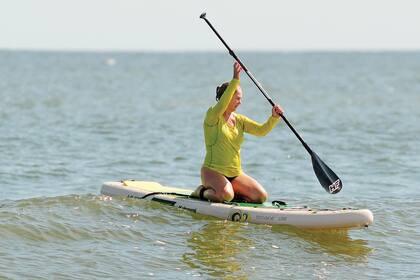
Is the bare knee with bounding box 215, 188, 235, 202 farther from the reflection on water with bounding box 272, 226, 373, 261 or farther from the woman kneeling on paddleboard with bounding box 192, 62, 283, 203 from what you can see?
the reflection on water with bounding box 272, 226, 373, 261

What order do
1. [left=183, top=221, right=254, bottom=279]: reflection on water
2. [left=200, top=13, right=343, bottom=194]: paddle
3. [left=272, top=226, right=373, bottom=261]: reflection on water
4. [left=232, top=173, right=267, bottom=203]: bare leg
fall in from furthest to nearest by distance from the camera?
[left=200, top=13, right=343, bottom=194]: paddle < [left=232, top=173, right=267, bottom=203]: bare leg < [left=272, top=226, right=373, bottom=261]: reflection on water < [left=183, top=221, right=254, bottom=279]: reflection on water

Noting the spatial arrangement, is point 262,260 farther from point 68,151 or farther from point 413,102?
point 413,102

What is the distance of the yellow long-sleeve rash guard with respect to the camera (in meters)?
11.3

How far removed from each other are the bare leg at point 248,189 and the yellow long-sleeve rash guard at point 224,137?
0.09 metres

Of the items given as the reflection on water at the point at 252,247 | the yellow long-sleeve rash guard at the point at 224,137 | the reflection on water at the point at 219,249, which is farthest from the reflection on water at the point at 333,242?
the yellow long-sleeve rash guard at the point at 224,137

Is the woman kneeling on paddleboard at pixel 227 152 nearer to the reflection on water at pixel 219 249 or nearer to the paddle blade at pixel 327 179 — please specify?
the reflection on water at pixel 219 249

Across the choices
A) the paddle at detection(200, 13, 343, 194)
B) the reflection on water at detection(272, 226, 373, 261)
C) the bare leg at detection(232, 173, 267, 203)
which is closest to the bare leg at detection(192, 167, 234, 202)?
the bare leg at detection(232, 173, 267, 203)

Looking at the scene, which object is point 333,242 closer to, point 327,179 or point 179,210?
point 327,179

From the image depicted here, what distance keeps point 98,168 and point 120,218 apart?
17.6ft

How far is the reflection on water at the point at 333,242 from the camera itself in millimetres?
10469

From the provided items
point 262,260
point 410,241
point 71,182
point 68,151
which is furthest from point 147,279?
point 68,151

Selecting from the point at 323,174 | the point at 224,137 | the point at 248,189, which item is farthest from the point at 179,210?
the point at 323,174

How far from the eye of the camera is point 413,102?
120 ft

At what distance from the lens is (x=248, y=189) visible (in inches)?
454
